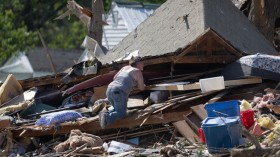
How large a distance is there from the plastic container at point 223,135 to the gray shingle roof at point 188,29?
13.3ft

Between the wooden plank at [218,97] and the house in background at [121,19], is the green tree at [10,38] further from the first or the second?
the wooden plank at [218,97]

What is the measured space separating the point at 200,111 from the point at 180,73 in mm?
2074

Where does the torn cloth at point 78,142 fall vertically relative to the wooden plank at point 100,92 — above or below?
below

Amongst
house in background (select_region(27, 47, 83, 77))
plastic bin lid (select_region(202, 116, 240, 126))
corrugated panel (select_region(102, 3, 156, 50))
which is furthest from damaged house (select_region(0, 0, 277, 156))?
house in background (select_region(27, 47, 83, 77))

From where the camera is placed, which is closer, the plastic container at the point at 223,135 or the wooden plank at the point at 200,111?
Result: the plastic container at the point at 223,135

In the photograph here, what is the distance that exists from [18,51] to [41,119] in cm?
1795

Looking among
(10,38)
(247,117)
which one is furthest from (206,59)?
(10,38)

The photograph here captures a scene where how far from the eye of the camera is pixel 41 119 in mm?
13688

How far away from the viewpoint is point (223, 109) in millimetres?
11062

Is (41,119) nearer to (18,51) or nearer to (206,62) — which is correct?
(206,62)

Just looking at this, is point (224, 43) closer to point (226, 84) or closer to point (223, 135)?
point (226, 84)

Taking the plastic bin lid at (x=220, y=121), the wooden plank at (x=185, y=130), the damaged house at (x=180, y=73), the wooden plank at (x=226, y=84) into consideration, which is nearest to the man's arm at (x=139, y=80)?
the damaged house at (x=180, y=73)

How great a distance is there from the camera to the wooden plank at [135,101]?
45.0 feet

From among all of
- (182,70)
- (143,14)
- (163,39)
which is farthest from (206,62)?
(143,14)
